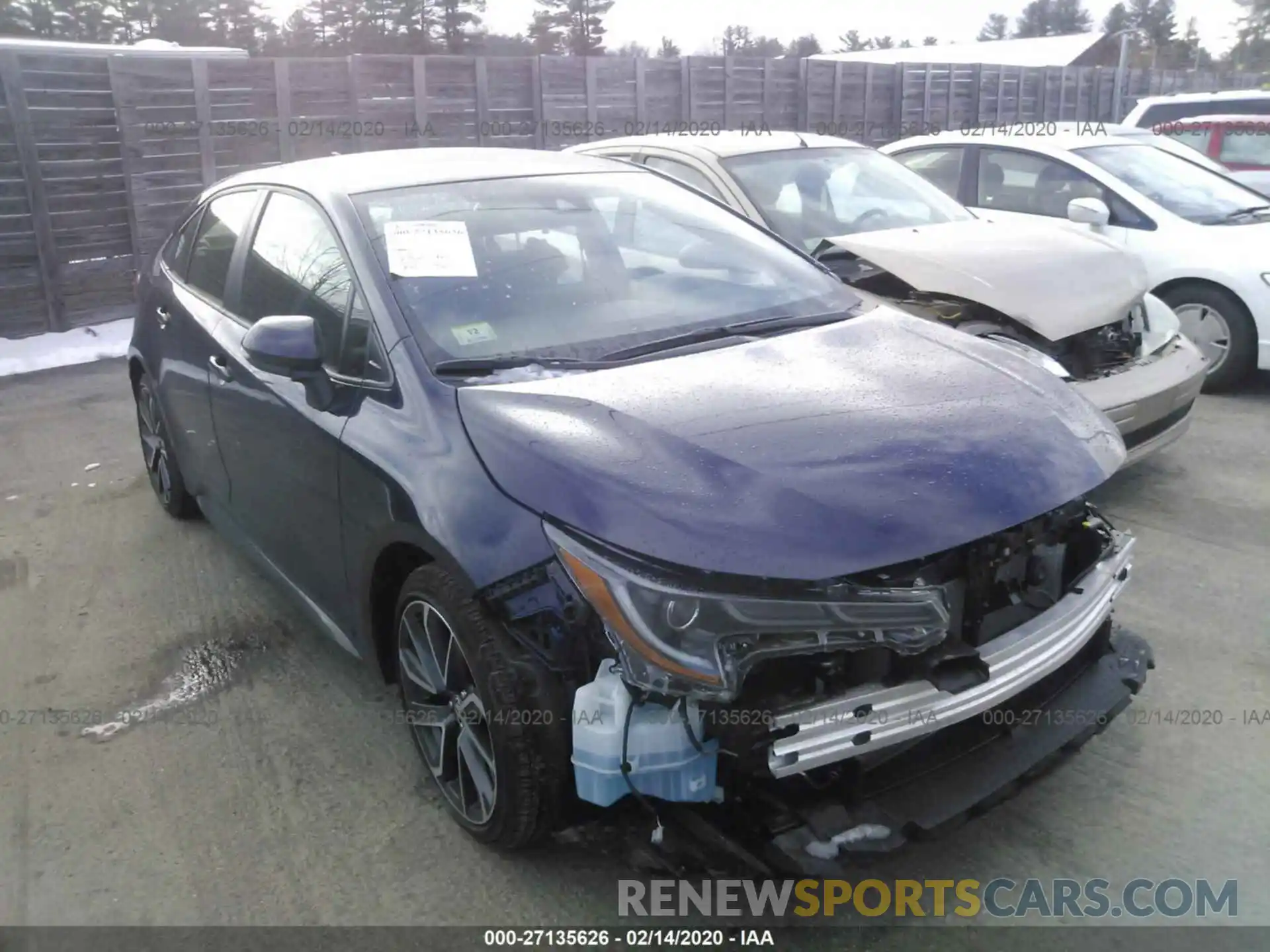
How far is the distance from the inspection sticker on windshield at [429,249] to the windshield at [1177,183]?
18.0 feet

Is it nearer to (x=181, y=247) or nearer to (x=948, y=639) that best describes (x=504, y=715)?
(x=948, y=639)

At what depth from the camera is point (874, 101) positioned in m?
17.4

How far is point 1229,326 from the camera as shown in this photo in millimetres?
6535

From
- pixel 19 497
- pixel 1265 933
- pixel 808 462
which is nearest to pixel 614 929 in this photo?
pixel 808 462

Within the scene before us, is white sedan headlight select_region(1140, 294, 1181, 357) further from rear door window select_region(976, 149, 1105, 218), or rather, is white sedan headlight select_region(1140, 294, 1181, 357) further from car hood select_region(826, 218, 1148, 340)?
rear door window select_region(976, 149, 1105, 218)

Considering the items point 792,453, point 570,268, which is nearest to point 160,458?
point 570,268

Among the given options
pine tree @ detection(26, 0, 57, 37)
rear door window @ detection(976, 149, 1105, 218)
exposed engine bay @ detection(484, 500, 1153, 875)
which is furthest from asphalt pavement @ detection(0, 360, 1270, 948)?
pine tree @ detection(26, 0, 57, 37)

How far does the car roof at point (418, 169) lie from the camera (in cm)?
345

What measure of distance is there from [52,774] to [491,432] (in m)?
1.88

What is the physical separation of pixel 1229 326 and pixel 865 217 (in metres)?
2.50

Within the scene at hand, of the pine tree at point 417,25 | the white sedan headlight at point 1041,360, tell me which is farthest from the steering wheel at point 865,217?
the pine tree at point 417,25

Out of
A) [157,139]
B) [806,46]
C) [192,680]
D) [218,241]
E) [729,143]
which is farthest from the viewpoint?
[806,46]

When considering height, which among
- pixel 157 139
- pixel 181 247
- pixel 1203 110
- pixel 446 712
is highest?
pixel 1203 110

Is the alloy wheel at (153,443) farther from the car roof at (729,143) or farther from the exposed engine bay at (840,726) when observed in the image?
the exposed engine bay at (840,726)
